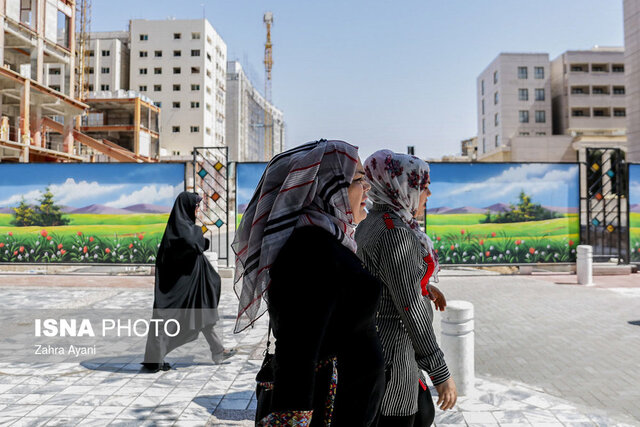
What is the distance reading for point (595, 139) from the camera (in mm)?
56281

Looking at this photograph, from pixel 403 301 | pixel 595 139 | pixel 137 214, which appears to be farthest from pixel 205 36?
pixel 403 301

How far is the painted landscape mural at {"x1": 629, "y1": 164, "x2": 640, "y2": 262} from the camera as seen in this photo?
13.1 meters

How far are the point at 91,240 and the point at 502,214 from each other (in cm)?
1063

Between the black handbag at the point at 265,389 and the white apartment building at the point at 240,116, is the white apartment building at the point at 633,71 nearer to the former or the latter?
the black handbag at the point at 265,389

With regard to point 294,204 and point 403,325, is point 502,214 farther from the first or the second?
point 294,204

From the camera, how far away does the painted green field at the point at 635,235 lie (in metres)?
13.1

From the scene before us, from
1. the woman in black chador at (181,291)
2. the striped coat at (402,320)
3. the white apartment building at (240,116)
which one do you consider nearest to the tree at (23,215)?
the woman in black chador at (181,291)

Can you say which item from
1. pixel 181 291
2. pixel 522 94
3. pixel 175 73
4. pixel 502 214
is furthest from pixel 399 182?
pixel 175 73

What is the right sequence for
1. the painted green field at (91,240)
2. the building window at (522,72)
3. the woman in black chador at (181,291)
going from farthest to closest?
the building window at (522,72)
the painted green field at (91,240)
the woman in black chador at (181,291)

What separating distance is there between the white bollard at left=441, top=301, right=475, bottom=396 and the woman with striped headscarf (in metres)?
3.21

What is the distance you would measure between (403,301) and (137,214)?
460 inches

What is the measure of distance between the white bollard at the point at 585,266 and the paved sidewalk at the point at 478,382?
2715mm

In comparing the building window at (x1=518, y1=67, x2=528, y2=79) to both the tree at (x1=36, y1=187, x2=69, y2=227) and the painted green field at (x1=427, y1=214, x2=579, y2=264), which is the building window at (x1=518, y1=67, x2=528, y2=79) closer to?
the painted green field at (x1=427, y1=214, x2=579, y2=264)

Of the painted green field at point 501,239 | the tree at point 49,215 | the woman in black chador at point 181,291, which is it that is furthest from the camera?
the tree at point 49,215
